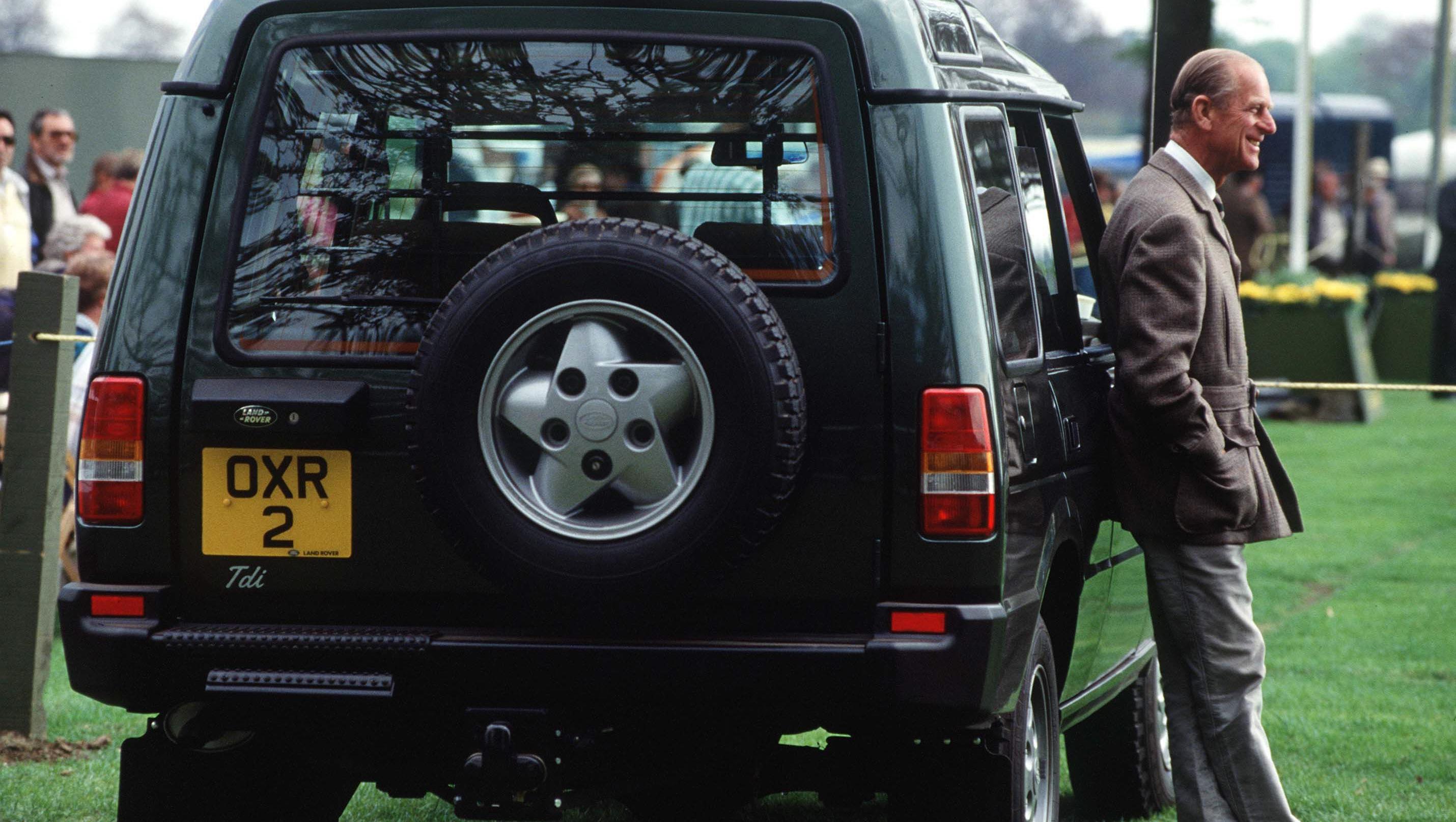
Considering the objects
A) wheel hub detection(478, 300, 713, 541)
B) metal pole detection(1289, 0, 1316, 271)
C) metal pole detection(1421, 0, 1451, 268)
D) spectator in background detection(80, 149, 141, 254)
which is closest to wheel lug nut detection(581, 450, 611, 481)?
wheel hub detection(478, 300, 713, 541)

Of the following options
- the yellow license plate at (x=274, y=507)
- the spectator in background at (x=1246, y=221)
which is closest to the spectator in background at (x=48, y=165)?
the yellow license plate at (x=274, y=507)

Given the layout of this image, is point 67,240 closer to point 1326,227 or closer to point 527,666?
point 527,666

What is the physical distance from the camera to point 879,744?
3768 mm

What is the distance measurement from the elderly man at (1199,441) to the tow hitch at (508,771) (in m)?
1.53

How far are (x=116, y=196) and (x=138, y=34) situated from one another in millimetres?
81585

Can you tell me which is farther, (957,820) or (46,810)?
(46,810)

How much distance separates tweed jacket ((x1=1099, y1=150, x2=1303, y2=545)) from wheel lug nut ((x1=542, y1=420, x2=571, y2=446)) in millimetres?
1404

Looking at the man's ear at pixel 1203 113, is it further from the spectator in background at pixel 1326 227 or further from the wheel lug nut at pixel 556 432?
the spectator in background at pixel 1326 227

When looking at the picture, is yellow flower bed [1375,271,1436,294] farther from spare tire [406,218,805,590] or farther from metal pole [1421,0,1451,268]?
spare tire [406,218,805,590]

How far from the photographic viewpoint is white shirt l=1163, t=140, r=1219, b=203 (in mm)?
4379

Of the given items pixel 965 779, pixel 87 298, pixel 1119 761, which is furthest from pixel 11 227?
pixel 965 779

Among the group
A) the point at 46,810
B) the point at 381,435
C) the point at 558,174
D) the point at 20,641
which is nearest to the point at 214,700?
the point at 381,435

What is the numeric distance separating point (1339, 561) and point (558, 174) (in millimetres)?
7373

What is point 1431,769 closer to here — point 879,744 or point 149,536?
point 879,744
